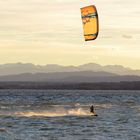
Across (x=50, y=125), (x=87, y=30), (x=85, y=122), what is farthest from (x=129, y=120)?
(x=87, y=30)

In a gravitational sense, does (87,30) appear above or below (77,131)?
above

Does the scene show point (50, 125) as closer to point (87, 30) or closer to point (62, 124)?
point (62, 124)

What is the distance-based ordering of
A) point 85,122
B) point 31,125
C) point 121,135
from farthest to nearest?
point 85,122 < point 31,125 < point 121,135

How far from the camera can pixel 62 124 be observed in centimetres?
6025

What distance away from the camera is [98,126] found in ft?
195

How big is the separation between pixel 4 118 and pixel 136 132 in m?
18.5

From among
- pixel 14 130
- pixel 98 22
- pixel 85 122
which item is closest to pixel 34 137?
pixel 14 130

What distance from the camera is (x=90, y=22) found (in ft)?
161

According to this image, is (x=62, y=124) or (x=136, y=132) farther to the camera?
(x=62, y=124)

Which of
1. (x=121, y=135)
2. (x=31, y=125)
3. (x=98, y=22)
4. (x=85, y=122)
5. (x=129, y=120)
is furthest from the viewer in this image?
(x=129, y=120)

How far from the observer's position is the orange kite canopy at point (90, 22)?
47906 millimetres

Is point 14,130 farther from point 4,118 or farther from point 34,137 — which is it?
point 4,118

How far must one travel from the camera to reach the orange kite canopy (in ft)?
157

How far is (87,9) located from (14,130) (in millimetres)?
12600
